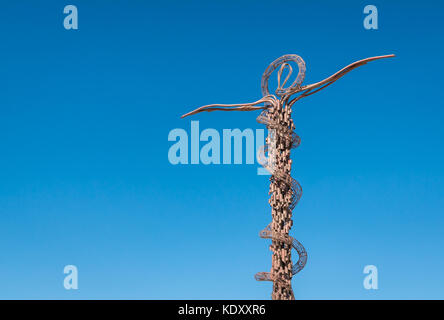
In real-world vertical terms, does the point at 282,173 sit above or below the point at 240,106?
below

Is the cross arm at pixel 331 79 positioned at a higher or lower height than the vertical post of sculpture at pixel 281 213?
higher

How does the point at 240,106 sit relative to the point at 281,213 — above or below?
above

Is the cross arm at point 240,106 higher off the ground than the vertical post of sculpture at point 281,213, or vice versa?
the cross arm at point 240,106

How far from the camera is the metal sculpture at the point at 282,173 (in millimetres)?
28609

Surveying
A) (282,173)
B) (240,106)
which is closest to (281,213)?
(282,173)

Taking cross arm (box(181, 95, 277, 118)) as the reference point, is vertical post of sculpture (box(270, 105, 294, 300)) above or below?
below

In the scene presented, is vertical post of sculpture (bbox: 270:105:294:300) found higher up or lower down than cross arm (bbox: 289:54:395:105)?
lower down

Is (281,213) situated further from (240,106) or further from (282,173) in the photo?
(240,106)

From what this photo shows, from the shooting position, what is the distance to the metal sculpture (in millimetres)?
28609

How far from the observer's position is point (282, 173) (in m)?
29.2
